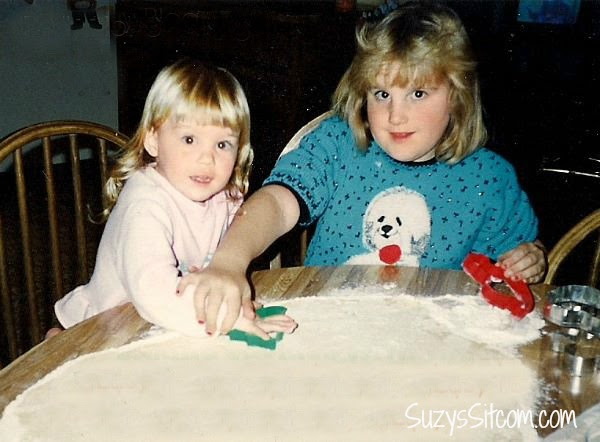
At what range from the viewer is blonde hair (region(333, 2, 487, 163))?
1.14m

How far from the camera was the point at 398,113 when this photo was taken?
3.72 feet

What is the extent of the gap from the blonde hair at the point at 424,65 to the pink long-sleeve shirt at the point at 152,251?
11.9 inches

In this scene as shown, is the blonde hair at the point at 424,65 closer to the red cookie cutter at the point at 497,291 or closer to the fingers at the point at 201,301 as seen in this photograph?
the red cookie cutter at the point at 497,291

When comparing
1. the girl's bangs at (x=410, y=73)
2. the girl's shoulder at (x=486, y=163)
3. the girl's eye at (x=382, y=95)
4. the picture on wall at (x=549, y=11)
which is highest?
the picture on wall at (x=549, y=11)

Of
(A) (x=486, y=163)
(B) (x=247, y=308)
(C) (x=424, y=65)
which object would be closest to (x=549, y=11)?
(A) (x=486, y=163)

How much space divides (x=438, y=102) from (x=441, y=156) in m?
0.14

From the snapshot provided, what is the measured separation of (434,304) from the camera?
0.94 metres

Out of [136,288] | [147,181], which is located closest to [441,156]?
[147,181]

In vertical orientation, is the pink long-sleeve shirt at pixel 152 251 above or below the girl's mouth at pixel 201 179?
below

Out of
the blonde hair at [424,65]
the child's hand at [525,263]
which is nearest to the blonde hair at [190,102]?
the blonde hair at [424,65]

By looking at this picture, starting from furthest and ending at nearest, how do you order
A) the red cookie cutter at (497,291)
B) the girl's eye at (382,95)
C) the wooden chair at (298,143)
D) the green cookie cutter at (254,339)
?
the wooden chair at (298,143)
the girl's eye at (382,95)
the red cookie cutter at (497,291)
the green cookie cutter at (254,339)

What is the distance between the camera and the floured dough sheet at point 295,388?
65 cm

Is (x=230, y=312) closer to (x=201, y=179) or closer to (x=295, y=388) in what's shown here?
(x=295, y=388)

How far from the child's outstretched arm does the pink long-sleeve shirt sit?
1.2 inches
